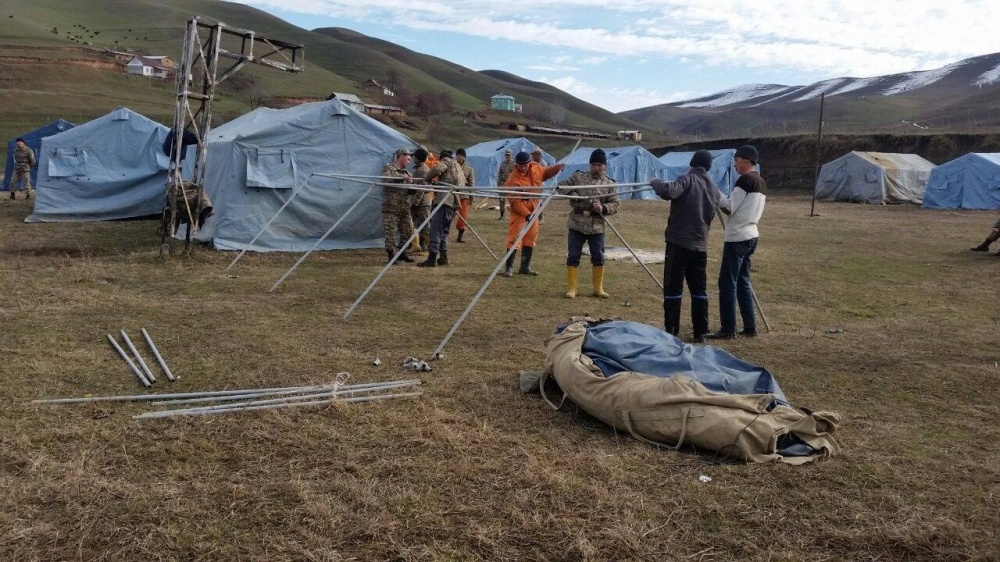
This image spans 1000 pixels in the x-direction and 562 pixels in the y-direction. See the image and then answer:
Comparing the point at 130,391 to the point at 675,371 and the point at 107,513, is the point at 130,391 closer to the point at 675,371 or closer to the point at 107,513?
the point at 107,513

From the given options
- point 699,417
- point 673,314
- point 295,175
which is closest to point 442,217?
point 295,175

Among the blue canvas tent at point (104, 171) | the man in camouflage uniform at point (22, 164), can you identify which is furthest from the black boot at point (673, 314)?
the man in camouflage uniform at point (22, 164)

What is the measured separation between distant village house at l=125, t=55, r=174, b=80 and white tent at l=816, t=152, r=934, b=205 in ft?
184

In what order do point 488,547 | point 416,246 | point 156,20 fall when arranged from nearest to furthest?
→ 1. point 488,547
2. point 416,246
3. point 156,20

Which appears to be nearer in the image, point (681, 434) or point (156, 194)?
point (681, 434)

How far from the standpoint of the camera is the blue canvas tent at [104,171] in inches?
570

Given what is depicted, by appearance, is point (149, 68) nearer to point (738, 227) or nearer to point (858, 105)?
point (738, 227)

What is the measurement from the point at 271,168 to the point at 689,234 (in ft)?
24.4

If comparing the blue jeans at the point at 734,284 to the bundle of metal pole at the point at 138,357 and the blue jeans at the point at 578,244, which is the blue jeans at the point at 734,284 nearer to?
the blue jeans at the point at 578,244

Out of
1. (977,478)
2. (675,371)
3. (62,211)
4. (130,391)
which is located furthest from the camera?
(62,211)

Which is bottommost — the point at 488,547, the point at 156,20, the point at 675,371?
the point at 488,547

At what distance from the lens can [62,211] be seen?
1443 centimetres

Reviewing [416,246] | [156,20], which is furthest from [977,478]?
[156,20]

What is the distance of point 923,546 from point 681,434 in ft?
4.15
